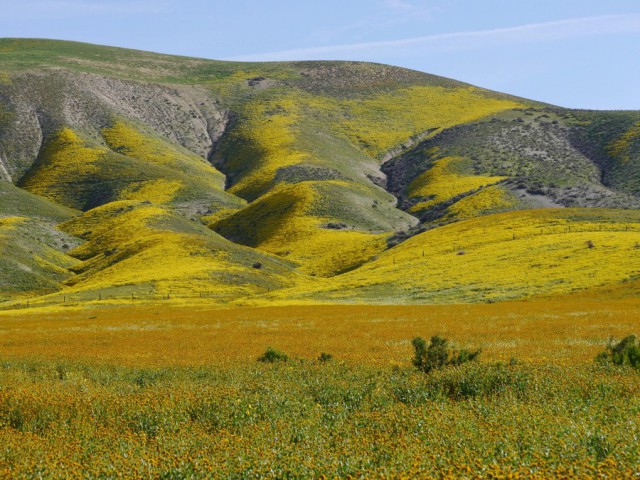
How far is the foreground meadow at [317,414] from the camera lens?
969 cm

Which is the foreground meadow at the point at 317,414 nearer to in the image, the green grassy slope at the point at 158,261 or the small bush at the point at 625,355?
the small bush at the point at 625,355

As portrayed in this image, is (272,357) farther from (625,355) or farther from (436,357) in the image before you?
(625,355)

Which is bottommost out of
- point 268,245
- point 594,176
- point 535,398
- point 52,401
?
point 268,245

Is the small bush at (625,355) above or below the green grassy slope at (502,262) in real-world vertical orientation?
above

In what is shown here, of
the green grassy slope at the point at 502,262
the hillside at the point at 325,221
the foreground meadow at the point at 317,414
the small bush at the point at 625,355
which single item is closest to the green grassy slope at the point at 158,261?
the hillside at the point at 325,221

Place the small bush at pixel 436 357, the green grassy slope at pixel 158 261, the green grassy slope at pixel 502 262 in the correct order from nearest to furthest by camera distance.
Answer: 1. the small bush at pixel 436 357
2. the green grassy slope at pixel 502 262
3. the green grassy slope at pixel 158 261

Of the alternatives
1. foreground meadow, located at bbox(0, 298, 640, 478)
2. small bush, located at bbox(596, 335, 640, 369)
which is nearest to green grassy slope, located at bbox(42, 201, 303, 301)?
foreground meadow, located at bbox(0, 298, 640, 478)

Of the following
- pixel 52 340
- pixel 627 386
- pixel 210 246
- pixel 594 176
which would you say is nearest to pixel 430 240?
pixel 210 246

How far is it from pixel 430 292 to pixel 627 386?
6368 centimetres

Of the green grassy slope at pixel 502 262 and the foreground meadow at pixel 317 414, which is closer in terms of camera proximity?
the foreground meadow at pixel 317 414

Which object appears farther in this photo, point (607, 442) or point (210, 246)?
point (210, 246)

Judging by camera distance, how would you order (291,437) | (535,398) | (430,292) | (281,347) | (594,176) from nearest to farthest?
(291,437) → (535,398) → (281,347) → (430,292) → (594,176)

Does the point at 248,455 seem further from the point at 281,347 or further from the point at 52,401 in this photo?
the point at 281,347

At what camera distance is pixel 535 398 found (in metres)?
14.6
